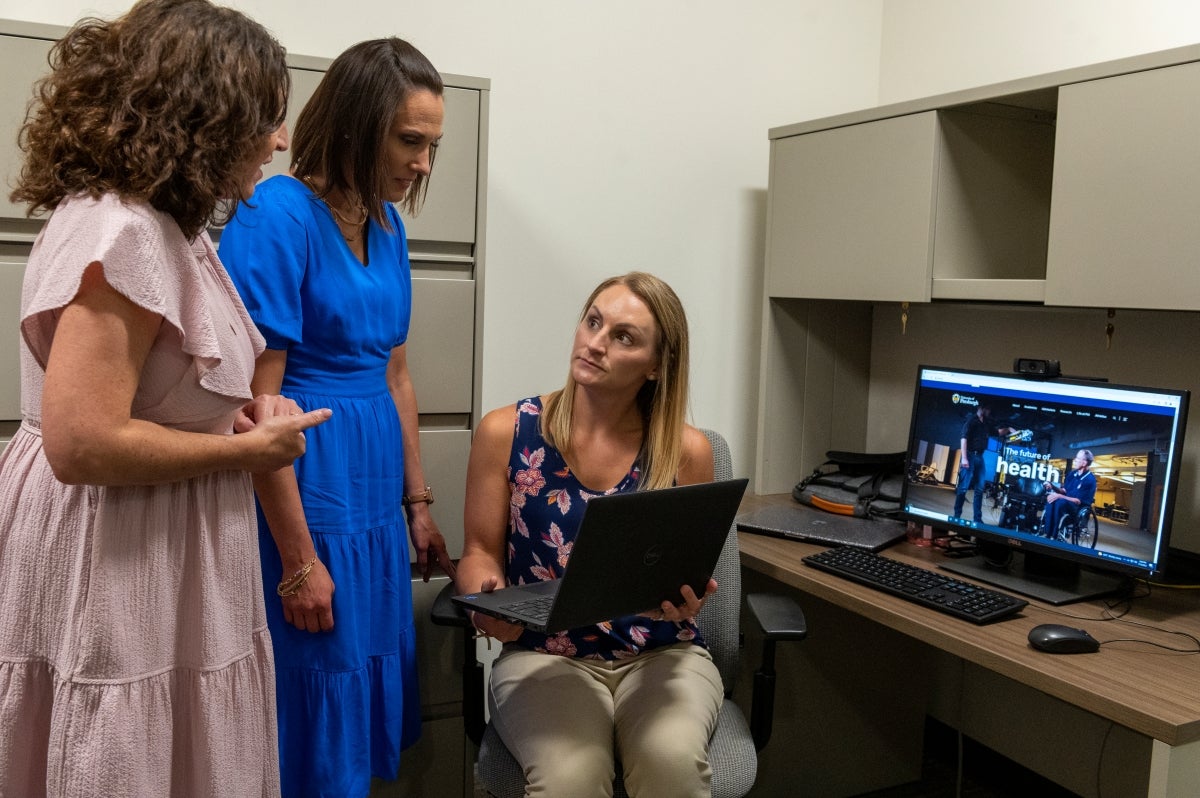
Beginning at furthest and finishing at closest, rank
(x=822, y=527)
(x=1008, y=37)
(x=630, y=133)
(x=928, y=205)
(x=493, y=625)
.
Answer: (x=630, y=133), (x=1008, y=37), (x=822, y=527), (x=928, y=205), (x=493, y=625)

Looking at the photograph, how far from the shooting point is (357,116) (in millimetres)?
1665

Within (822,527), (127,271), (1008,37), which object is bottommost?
(822,527)

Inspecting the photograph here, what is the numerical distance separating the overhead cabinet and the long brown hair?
117 centimetres

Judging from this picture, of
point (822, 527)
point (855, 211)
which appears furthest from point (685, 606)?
point (855, 211)

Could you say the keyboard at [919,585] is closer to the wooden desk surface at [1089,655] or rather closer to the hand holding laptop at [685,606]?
the wooden desk surface at [1089,655]

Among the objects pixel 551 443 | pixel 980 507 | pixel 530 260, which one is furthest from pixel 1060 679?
→ pixel 530 260

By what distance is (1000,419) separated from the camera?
2148mm

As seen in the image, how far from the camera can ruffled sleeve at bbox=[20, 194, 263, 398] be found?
106 centimetres

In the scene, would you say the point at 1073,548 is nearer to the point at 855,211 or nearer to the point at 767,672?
the point at 767,672

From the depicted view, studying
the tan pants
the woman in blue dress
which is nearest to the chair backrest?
the tan pants

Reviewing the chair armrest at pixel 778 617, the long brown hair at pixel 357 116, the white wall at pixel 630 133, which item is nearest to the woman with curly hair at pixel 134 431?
the long brown hair at pixel 357 116

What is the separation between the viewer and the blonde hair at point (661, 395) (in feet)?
6.33

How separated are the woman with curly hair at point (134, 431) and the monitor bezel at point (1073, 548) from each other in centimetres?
149

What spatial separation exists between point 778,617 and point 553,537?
1.42ft
